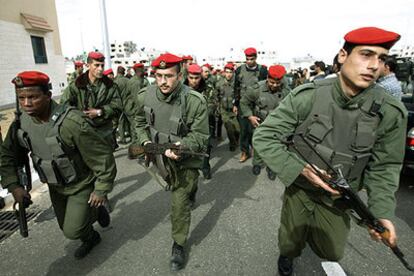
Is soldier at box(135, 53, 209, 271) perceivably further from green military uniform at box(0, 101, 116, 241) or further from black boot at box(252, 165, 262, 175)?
black boot at box(252, 165, 262, 175)

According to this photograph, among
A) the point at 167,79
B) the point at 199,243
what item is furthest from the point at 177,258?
the point at 167,79

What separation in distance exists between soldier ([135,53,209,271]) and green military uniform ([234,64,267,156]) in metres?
2.66

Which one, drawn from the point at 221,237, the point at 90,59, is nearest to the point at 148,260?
the point at 221,237

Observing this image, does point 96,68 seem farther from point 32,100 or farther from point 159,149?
point 159,149

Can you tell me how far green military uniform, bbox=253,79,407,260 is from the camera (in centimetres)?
159

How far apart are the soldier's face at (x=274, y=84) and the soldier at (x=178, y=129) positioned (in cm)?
193

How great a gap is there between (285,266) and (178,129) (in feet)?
4.95

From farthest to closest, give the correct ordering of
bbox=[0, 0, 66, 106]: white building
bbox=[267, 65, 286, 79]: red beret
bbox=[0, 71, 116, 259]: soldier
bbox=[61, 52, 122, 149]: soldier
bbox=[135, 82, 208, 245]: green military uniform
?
bbox=[0, 0, 66, 106]: white building, bbox=[267, 65, 286, 79]: red beret, bbox=[61, 52, 122, 149]: soldier, bbox=[135, 82, 208, 245]: green military uniform, bbox=[0, 71, 116, 259]: soldier

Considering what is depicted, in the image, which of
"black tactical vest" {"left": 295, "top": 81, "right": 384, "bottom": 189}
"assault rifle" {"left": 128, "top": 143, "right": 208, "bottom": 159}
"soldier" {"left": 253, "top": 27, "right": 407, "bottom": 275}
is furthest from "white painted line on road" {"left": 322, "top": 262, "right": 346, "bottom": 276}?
"assault rifle" {"left": 128, "top": 143, "right": 208, "bottom": 159}

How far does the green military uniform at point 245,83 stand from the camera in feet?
16.8

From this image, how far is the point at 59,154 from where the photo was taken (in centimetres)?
216

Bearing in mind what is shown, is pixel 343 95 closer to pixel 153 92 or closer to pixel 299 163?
pixel 299 163

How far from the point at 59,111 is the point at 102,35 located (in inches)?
272

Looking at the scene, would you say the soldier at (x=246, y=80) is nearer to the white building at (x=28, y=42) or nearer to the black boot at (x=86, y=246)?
the black boot at (x=86, y=246)
